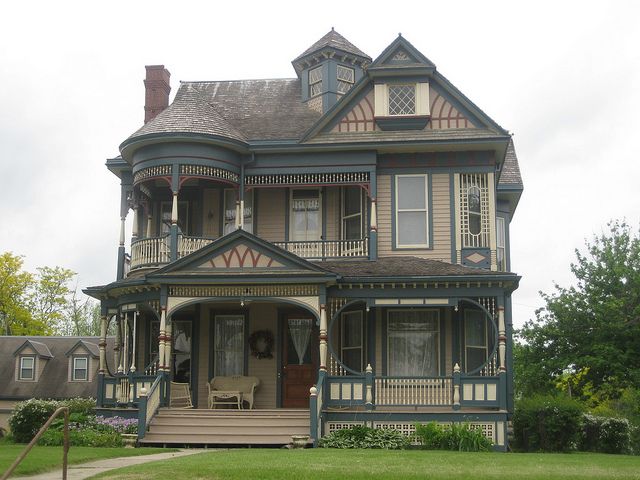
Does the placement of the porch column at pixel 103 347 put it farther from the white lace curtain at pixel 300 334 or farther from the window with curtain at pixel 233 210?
the white lace curtain at pixel 300 334

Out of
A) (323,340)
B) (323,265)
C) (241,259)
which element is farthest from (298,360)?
(241,259)

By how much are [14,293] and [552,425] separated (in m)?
38.7

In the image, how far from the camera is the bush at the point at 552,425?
73.4 feet

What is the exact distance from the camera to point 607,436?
75.4 ft

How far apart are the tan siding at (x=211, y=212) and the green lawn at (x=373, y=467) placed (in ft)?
32.8

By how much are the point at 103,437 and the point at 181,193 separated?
27.5 ft

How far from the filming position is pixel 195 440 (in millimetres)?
20891

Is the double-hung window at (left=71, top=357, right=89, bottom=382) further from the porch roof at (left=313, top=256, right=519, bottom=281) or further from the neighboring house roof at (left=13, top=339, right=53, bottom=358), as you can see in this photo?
the porch roof at (left=313, top=256, right=519, bottom=281)

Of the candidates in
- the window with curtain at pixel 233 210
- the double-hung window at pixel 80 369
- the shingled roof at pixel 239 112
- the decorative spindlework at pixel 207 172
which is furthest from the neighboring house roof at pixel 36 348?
the decorative spindlework at pixel 207 172

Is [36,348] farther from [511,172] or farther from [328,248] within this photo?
[511,172]

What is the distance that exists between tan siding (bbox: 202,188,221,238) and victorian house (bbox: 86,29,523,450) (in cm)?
4

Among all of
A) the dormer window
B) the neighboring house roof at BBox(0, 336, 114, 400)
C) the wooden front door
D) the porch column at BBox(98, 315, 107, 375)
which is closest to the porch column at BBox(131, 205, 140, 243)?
the porch column at BBox(98, 315, 107, 375)

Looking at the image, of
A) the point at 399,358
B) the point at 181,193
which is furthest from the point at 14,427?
the point at 399,358

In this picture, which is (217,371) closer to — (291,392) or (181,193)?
(291,392)
